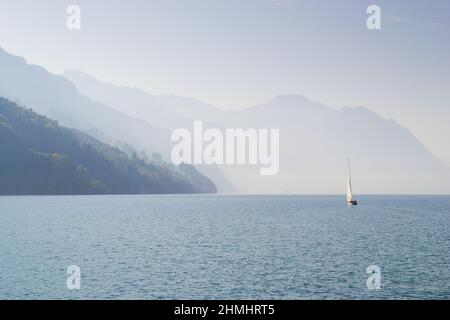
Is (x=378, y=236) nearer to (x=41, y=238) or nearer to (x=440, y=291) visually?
(x=440, y=291)

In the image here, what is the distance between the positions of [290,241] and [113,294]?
225ft

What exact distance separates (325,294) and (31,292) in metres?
37.1

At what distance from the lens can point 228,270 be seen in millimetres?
86188

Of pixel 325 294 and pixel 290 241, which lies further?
pixel 290 241

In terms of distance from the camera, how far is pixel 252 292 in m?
69.6

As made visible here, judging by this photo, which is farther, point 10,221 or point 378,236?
point 10,221

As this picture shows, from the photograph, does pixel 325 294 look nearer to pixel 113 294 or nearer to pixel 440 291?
pixel 440 291
